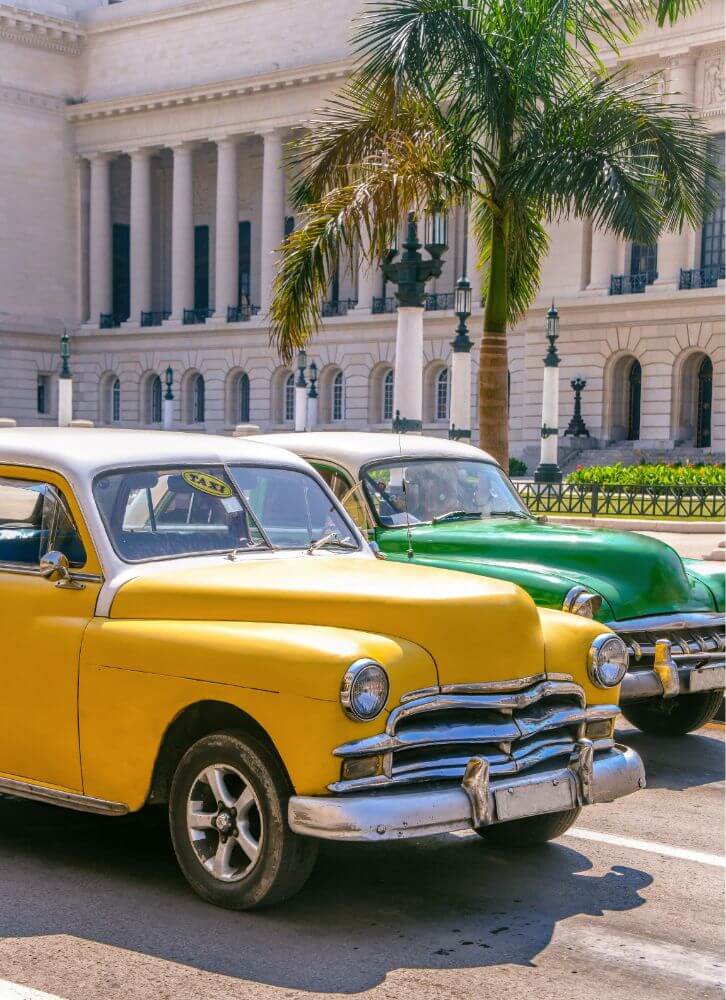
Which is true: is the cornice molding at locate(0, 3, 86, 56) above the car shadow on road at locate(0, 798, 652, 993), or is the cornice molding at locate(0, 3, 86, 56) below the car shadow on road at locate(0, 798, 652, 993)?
above

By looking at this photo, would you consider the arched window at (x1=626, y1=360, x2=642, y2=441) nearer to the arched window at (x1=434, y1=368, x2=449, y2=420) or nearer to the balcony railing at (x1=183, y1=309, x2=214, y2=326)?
the arched window at (x1=434, y1=368, x2=449, y2=420)

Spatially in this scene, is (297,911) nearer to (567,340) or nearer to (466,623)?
(466,623)

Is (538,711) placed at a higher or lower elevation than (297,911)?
higher

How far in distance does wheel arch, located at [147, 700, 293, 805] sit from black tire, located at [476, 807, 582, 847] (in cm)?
166

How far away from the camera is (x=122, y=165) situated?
85688 millimetres

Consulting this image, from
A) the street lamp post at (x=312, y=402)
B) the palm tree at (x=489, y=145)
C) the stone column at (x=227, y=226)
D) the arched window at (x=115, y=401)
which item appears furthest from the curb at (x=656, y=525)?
the arched window at (x=115, y=401)

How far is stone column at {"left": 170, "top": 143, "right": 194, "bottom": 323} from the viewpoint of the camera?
78688 millimetres

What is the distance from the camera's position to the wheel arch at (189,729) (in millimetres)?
6410

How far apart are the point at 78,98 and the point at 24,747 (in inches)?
3134

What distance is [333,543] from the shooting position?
26.2 feet

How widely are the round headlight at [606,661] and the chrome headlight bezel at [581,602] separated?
2108 millimetres

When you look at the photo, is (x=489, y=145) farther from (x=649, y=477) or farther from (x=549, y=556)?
(x=649, y=477)

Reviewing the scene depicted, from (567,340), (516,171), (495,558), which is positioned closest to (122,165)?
(567,340)

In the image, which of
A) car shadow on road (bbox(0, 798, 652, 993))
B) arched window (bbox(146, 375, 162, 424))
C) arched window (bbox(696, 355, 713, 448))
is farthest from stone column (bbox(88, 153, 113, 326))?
car shadow on road (bbox(0, 798, 652, 993))
